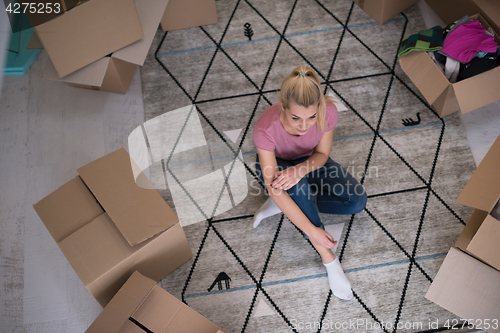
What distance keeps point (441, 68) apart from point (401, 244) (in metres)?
0.83

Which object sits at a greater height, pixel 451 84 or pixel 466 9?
pixel 466 9

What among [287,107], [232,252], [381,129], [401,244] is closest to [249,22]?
[381,129]

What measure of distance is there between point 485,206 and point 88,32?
1698 mm

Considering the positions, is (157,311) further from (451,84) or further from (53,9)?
(451,84)

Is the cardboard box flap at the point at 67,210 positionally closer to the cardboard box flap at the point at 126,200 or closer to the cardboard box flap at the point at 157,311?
the cardboard box flap at the point at 126,200

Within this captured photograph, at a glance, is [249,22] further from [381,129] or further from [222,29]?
[381,129]

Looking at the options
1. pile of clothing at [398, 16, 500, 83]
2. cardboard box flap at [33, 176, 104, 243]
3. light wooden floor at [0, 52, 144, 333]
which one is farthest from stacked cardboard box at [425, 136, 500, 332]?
light wooden floor at [0, 52, 144, 333]

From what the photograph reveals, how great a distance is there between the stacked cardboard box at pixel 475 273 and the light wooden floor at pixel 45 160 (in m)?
0.57

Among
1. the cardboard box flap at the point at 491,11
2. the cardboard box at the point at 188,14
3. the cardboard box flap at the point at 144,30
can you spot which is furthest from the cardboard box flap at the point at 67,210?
the cardboard box flap at the point at 491,11

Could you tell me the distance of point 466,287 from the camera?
1.29 metres

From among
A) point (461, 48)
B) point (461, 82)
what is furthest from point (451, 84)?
point (461, 48)

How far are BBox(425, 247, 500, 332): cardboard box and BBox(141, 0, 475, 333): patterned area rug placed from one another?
24cm

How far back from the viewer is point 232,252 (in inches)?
64.0

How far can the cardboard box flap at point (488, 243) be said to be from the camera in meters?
1.22
